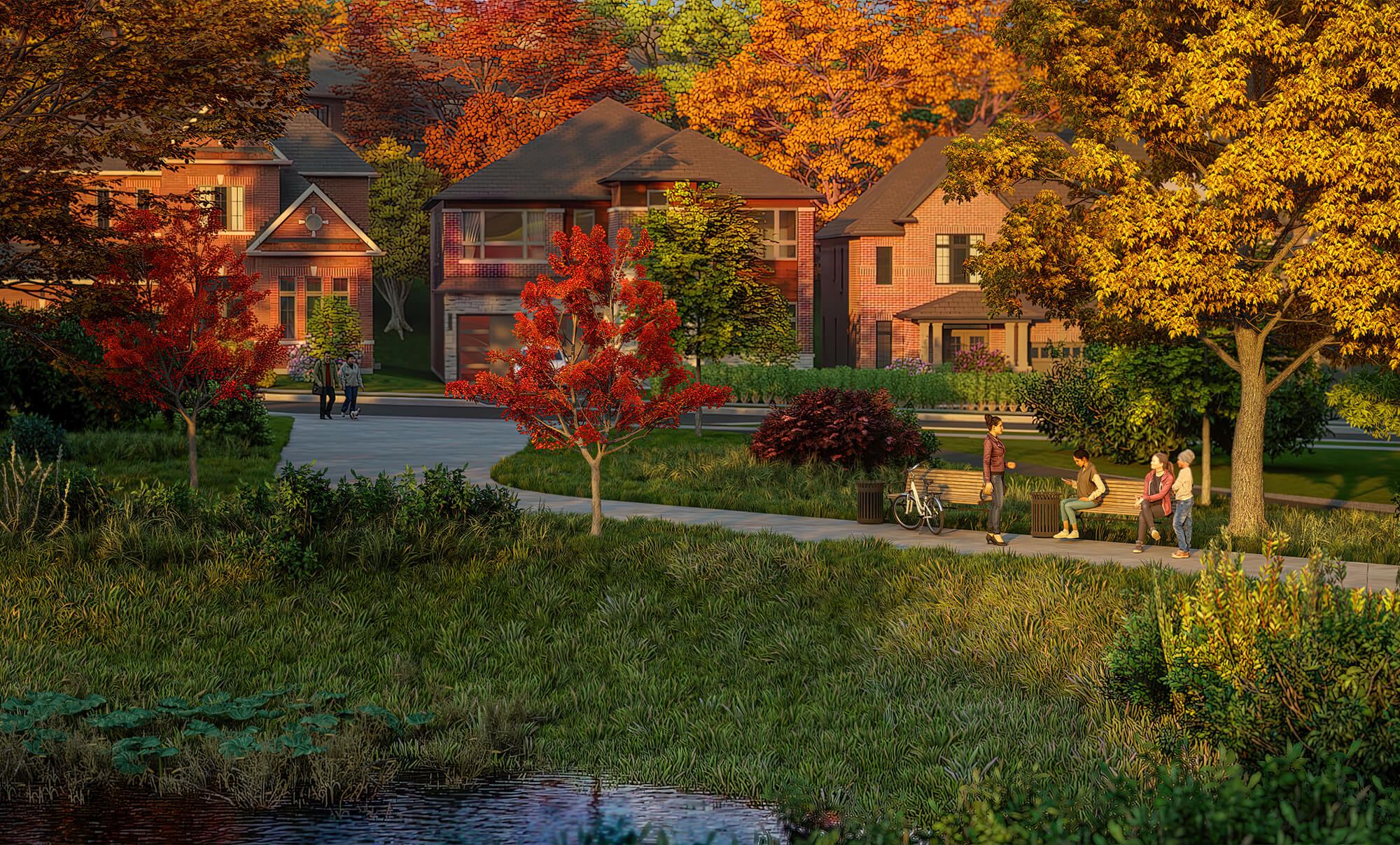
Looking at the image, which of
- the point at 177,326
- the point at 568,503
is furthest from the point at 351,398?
the point at 568,503

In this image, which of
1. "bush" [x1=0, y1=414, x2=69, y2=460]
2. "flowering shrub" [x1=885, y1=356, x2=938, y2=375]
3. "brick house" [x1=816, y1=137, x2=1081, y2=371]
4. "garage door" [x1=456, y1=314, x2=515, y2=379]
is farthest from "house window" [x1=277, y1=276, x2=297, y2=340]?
"bush" [x1=0, y1=414, x2=69, y2=460]

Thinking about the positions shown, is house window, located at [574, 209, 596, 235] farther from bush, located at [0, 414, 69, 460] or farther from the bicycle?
the bicycle

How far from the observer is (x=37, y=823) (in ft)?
27.9

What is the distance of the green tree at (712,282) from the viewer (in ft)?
113

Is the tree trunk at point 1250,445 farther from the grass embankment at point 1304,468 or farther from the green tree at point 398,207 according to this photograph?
the green tree at point 398,207

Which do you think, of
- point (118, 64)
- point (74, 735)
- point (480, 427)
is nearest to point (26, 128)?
point (118, 64)

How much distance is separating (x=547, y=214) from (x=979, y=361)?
1813cm

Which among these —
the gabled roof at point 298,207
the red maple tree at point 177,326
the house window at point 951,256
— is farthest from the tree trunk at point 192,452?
the house window at point 951,256

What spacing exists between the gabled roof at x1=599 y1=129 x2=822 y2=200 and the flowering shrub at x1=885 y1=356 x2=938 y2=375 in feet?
23.7

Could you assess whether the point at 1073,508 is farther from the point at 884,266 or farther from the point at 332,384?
the point at 884,266

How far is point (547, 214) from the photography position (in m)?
56.1

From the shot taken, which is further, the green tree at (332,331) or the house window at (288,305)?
the house window at (288,305)

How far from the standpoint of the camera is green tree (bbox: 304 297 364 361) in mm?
53094

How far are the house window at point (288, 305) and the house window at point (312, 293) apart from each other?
0.52 meters
